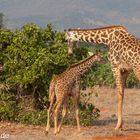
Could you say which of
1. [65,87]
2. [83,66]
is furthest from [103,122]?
[65,87]

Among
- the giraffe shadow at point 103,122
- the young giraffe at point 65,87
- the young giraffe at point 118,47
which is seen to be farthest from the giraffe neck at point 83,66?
the giraffe shadow at point 103,122

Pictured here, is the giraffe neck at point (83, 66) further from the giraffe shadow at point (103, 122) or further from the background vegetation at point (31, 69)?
the giraffe shadow at point (103, 122)

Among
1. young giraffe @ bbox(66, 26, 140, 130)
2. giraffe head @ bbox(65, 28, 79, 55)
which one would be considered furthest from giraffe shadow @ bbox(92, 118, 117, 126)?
giraffe head @ bbox(65, 28, 79, 55)

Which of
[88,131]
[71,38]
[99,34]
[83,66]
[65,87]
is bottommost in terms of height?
[88,131]

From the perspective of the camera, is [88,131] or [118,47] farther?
[118,47]

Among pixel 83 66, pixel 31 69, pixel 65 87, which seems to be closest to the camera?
pixel 65 87

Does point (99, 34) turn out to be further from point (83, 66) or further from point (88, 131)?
point (88, 131)

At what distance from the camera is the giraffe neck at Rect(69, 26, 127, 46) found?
1759cm

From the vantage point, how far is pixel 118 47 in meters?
17.3

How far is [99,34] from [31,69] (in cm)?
226

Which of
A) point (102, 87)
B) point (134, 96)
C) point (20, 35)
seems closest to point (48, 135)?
point (20, 35)

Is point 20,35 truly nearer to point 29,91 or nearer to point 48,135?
point 29,91

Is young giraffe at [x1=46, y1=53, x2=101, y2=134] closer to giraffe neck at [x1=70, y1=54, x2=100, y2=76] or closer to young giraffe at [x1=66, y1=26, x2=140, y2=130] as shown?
giraffe neck at [x1=70, y1=54, x2=100, y2=76]

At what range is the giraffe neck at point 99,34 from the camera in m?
17.6
